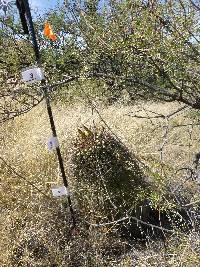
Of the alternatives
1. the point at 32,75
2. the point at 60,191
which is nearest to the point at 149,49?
the point at 32,75

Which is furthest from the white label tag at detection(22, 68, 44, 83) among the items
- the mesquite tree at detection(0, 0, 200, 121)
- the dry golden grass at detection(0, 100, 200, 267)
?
the dry golden grass at detection(0, 100, 200, 267)

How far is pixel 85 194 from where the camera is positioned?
410cm

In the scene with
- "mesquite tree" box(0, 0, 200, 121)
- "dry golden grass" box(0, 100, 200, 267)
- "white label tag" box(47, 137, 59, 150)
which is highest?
"mesquite tree" box(0, 0, 200, 121)

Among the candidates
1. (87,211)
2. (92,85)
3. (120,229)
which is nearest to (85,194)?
(87,211)

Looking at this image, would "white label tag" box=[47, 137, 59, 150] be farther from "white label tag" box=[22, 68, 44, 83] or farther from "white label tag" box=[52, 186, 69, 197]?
"white label tag" box=[22, 68, 44, 83]

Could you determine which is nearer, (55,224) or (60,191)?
(60,191)

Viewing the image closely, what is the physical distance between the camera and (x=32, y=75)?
140 inches

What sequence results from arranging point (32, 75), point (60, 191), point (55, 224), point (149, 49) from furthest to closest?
point (55, 224), point (60, 191), point (32, 75), point (149, 49)

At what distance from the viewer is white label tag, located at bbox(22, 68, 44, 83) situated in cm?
354

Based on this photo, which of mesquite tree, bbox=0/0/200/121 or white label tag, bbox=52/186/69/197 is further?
white label tag, bbox=52/186/69/197

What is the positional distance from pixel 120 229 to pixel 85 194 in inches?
15.4

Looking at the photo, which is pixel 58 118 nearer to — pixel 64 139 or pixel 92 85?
pixel 92 85

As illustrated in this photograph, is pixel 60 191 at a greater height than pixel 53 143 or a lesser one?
lesser

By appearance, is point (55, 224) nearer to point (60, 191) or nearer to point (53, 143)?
point (60, 191)
